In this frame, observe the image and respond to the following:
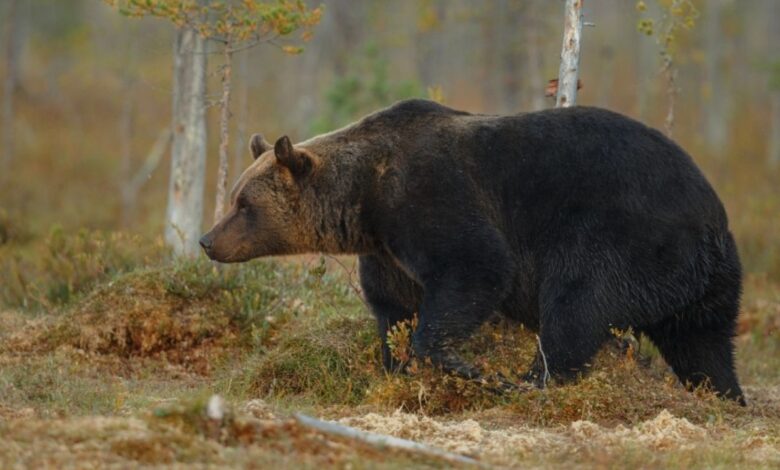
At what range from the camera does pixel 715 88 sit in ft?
118

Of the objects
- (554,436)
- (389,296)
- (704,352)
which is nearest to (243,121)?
(389,296)

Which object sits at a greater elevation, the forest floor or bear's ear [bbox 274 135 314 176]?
bear's ear [bbox 274 135 314 176]

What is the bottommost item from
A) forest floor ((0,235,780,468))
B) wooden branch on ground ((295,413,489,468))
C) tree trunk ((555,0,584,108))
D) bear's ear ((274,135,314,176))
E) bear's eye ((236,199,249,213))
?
forest floor ((0,235,780,468))

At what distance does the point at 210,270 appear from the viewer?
973 cm

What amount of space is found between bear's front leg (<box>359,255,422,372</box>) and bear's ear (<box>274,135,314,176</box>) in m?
0.81

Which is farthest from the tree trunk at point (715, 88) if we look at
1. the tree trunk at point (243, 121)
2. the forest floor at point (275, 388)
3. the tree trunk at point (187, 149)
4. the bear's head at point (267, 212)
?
the bear's head at point (267, 212)

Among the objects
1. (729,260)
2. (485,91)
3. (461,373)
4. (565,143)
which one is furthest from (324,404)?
(485,91)

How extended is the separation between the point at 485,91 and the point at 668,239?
31.6m

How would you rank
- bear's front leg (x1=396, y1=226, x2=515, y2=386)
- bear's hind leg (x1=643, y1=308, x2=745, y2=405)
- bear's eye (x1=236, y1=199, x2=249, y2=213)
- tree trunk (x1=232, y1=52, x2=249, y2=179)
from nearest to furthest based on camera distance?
bear's front leg (x1=396, y1=226, x2=515, y2=386)
bear's hind leg (x1=643, y1=308, x2=745, y2=405)
bear's eye (x1=236, y1=199, x2=249, y2=213)
tree trunk (x1=232, y1=52, x2=249, y2=179)

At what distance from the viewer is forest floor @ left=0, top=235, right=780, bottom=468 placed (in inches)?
196

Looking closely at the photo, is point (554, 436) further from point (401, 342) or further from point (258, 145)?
point (258, 145)

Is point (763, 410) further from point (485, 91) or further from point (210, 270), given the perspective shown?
point (485, 91)

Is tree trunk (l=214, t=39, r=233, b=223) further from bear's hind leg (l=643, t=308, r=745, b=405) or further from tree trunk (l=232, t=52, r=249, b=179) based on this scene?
bear's hind leg (l=643, t=308, r=745, b=405)

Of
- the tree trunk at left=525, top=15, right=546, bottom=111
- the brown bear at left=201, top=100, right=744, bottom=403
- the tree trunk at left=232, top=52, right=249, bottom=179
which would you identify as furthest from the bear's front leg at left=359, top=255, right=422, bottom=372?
the tree trunk at left=525, top=15, right=546, bottom=111
